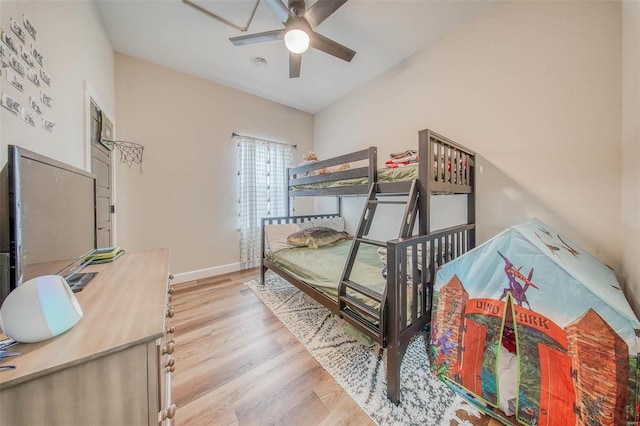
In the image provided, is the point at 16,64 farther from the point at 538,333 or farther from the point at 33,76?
the point at 538,333

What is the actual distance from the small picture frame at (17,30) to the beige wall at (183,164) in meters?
1.84

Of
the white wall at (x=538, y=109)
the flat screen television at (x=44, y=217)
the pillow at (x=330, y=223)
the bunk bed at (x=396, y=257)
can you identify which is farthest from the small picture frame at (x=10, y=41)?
the white wall at (x=538, y=109)

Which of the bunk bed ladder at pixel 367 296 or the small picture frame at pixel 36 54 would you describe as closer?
the small picture frame at pixel 36 54

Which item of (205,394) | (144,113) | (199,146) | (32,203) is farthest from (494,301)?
(144,113)

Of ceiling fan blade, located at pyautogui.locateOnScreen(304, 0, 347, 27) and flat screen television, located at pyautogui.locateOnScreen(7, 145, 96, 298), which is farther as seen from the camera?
ceiling fan blade, located at pyautogui.locateOnScreen(304, 0, 347, 27)

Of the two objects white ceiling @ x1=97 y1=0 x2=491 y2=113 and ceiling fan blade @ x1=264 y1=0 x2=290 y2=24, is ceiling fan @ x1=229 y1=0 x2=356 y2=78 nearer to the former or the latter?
ceiling fan blade @ x1=264 y1=0 x2=290 y2=24

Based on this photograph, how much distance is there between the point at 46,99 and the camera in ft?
3.80

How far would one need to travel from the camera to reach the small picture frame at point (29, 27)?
1005 mm

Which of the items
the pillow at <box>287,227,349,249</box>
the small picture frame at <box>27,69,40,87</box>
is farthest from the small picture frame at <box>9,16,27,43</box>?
the pillow at <box>287,227,349,249</box>

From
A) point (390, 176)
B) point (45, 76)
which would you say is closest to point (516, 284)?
point (390, 176)

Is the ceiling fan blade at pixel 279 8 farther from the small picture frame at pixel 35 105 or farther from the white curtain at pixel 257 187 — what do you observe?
the white curtain at pixel 257 187

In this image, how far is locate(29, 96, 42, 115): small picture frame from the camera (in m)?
1.04

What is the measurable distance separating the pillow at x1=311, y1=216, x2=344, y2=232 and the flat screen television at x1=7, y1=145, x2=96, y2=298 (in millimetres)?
2451

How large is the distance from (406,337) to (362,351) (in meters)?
0.49
